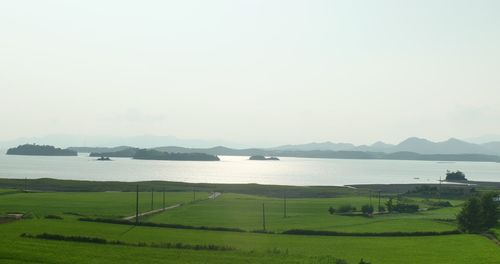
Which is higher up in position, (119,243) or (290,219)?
(119,243)

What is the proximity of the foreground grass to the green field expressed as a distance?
0.06 metres

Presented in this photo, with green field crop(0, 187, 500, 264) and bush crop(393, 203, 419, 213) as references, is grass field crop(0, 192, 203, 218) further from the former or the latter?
bush crop(393, 203, 419, 213)

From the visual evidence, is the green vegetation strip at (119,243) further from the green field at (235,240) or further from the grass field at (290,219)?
the grass field at (290,219)

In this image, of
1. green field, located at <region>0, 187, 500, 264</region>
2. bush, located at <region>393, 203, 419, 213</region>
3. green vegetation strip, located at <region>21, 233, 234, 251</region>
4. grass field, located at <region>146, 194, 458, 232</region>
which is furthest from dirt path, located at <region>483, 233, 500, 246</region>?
green vegetation strip, located at <region>21, 233, 234, 251</region>

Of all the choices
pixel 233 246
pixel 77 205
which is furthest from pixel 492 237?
pixel 77 205

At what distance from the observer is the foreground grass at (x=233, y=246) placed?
3303cm

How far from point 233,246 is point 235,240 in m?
3.39

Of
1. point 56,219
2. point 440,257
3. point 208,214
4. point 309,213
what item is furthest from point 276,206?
point 440,257

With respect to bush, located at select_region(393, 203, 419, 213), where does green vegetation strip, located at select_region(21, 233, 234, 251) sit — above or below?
above

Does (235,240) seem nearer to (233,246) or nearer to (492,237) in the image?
(233,246)

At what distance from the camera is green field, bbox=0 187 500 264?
110ft

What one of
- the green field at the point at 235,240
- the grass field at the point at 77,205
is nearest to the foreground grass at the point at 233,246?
the green field at the point at 235,240

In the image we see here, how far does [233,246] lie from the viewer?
3966cm

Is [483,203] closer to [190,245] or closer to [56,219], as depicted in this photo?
[190,245]
